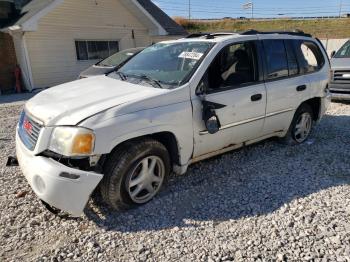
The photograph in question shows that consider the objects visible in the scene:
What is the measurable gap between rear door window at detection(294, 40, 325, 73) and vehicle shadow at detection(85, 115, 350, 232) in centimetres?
132

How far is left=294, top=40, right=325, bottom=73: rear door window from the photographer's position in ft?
16.4

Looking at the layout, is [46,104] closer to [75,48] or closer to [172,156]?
[172,156]

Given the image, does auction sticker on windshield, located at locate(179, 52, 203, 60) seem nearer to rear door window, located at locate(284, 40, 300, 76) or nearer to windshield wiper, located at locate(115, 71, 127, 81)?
windshield wiper, located at locate(115, 71, 127, 81)

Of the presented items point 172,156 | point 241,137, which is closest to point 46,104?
point 172,156

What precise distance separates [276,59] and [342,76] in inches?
198

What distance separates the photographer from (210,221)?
3.25 meters

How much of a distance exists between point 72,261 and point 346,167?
3.85 m

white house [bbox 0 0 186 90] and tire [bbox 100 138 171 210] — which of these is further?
white house [bbox 0 0 186 90]

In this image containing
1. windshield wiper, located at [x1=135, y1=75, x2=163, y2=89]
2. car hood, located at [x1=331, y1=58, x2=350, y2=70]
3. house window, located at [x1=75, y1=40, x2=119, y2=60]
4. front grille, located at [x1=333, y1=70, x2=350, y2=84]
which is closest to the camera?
windshield wiper, located at [x1=135, y1=75, x2=163, y2=89]

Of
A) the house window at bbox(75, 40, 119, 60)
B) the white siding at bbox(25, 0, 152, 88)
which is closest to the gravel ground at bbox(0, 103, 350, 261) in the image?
the white siding at bbox(25, 0, 152, 88)

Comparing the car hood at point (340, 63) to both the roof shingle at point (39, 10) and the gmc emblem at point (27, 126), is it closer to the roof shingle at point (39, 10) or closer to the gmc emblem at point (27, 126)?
the gmc emblem at point (27, 126)

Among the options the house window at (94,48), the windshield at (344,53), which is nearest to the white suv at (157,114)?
the windshield at (344,53)

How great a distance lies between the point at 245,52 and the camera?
4.28 metres

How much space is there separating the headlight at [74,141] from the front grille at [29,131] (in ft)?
1.06
